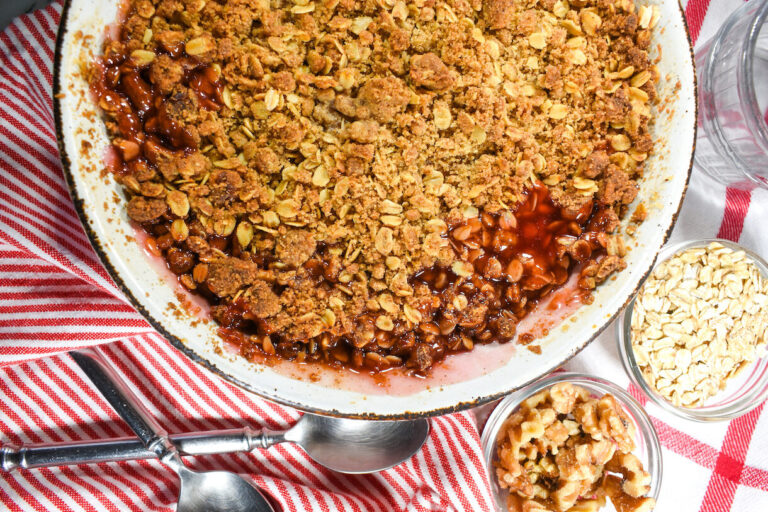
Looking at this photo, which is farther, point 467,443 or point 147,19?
point 467,443

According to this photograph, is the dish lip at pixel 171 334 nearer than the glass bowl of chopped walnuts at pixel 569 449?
Yes

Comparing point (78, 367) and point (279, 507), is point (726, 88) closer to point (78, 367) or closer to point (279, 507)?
point (279, 507)

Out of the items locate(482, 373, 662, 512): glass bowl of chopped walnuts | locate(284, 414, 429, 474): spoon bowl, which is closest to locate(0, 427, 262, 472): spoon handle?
locate(284, 414, 429, 474): spoon bowl

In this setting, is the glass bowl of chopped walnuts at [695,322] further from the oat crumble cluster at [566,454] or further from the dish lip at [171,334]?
the dish lip at [171,334]

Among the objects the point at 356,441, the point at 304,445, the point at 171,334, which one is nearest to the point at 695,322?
the point at 356,441

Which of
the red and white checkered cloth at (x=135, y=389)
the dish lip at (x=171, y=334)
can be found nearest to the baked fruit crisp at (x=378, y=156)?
the dish lip at (x=171, y=334)

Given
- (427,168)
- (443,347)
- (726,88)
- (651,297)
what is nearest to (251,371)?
(443,347)
